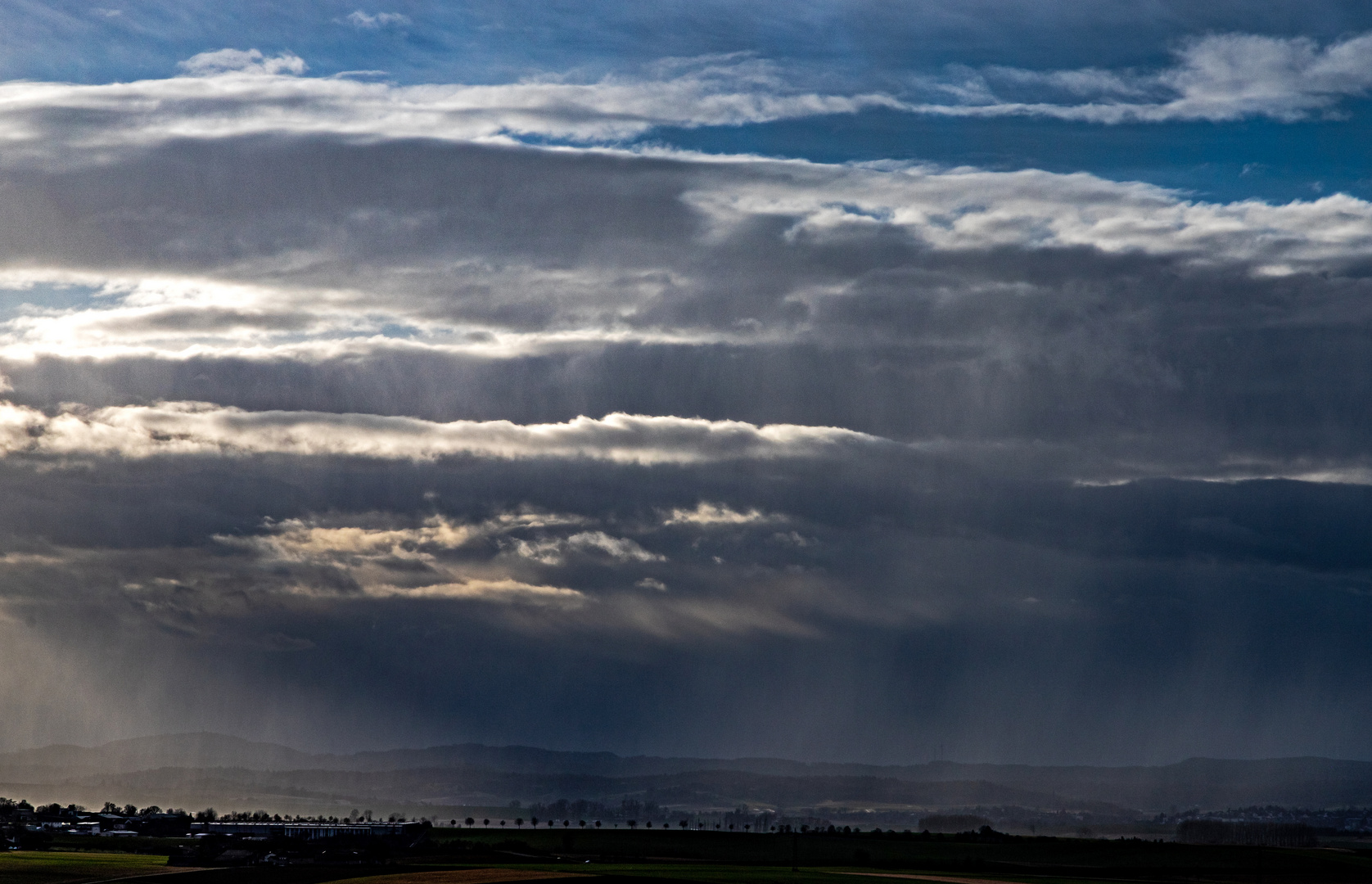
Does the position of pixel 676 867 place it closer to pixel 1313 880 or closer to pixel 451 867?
pixel 451 867

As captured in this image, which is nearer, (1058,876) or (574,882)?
(574,882)

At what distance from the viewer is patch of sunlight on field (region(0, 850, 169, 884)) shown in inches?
5679

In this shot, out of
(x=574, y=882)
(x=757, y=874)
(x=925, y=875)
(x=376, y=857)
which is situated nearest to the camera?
(x=574, y=882)

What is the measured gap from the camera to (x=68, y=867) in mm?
160500

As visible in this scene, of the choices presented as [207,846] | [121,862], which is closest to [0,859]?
[121,862]

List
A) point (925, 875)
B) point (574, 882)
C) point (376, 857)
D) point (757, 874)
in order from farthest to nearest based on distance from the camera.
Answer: point (376, 857) < point (925, 875) < point (757, 874) < point (574, 882)

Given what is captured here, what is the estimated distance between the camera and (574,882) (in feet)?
476

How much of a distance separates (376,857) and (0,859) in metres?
45.7

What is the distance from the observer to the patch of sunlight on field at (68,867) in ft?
473

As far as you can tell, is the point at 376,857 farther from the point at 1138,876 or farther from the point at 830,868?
the point at 1138,876

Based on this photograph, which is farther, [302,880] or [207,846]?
[207,846]

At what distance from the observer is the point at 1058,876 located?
187m

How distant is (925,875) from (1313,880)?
184 ft

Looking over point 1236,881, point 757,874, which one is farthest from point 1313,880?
point 757,874
